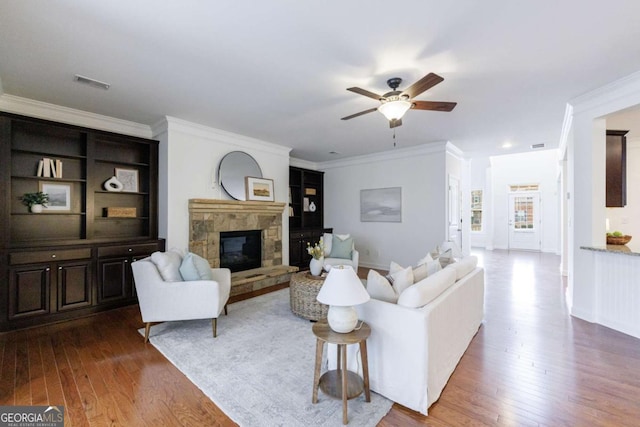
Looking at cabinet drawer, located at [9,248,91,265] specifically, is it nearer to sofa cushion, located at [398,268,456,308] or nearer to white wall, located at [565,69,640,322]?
sofa cushion, located at [398,268,456,308]

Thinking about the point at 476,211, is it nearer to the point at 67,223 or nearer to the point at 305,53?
the point at 305,53

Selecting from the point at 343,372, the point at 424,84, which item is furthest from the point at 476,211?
the point at 343,372

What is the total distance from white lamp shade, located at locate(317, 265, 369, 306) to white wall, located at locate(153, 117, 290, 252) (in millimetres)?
3264

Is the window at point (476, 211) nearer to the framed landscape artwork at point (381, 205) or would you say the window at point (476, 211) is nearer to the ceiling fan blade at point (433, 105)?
the framed landscape artwork at point (381, 205)

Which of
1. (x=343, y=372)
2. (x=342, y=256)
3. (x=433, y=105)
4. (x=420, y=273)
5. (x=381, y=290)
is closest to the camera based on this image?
(x=343, y=372)

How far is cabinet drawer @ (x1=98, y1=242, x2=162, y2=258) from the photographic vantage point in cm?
365

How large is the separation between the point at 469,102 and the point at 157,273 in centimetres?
→ 413

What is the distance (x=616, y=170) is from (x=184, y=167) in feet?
19.8

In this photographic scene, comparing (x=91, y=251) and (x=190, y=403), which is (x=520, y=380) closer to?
(x=190, y=403)

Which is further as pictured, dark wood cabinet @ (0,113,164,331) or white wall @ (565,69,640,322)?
white wall @ (565,69,640,322)

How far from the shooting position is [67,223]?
3869 mm

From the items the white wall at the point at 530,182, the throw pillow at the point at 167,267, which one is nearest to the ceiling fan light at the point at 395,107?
the throw pillow at the point at 167,267

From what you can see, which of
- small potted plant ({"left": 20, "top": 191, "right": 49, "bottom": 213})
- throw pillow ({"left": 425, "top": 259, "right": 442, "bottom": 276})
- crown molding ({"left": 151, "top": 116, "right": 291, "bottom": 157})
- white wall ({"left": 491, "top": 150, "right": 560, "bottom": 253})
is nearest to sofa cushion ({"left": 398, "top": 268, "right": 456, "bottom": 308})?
throw pillow ({"left": 425, "top": 259, "right": 442, "bottom": 276})

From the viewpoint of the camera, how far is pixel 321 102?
3541mm
